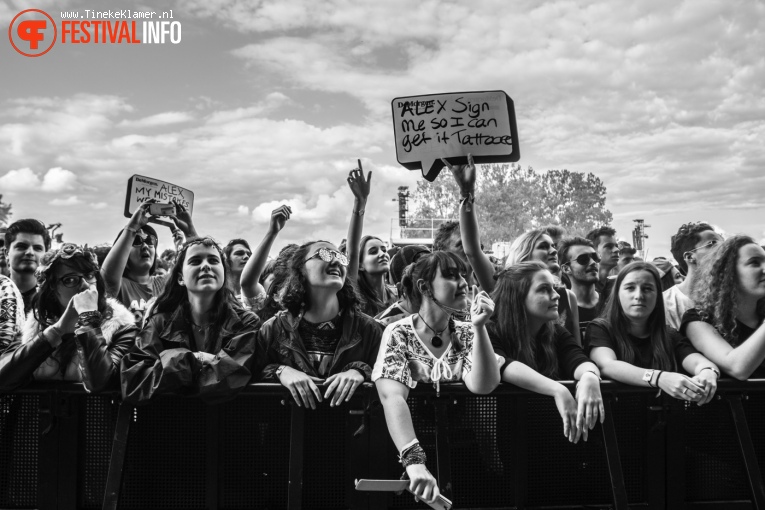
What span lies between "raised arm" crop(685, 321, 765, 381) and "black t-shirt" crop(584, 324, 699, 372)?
8 centimetres

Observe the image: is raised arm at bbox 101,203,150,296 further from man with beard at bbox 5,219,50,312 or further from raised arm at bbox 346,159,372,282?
raised arm at bbox 346,159,372,282

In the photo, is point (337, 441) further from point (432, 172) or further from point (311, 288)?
point (432, 172)

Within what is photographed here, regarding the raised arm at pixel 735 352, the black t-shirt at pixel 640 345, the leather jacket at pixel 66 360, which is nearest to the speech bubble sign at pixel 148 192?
the leather jacket at pixel 66 360

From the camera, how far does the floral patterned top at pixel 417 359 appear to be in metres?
2.77

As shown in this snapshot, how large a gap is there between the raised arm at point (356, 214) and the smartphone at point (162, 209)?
1.43 meters

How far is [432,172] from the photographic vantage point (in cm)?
427

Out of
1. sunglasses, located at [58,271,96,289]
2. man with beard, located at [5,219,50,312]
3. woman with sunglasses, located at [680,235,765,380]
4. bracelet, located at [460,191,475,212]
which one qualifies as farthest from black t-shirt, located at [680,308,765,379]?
man with beard, located at [5,219,50,312]

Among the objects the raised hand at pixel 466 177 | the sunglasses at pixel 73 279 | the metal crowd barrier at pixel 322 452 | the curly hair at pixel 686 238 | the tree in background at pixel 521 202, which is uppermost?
the tree in background at pixel 521 202

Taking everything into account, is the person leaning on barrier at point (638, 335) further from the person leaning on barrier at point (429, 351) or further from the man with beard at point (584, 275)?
the man with beard at point (584, 275)

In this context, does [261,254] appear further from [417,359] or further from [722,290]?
[722,290]

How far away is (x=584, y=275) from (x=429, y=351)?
2.32 meters

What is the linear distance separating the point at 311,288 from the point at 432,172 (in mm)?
1402

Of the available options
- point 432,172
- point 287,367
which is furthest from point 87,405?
point 432,172

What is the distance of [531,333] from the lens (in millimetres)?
3262
